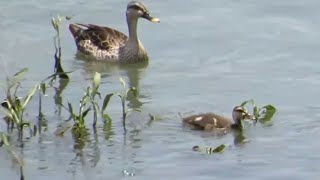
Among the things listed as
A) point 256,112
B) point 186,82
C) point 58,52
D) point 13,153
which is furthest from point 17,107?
point 58,52

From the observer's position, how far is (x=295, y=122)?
32.9ft

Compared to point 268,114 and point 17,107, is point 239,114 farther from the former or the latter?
point 17,107

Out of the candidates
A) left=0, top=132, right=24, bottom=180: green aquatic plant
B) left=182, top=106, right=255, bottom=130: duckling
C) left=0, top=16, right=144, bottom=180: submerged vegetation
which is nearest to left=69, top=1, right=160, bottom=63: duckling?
left=0, top=16, right=144, bottom=180: submerged vegetation

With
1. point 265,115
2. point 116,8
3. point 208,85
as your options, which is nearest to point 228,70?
point 208,85

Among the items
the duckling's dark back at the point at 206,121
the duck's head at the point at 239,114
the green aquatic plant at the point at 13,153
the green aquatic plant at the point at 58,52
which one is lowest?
the green aquatic plant at the point at 13,153

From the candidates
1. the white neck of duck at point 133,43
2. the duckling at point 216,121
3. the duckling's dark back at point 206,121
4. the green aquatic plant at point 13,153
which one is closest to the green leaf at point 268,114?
the duckling at point 216,121

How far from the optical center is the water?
8.88 meters

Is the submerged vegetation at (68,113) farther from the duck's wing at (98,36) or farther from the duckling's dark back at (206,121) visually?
the duck's wing at (98,36)

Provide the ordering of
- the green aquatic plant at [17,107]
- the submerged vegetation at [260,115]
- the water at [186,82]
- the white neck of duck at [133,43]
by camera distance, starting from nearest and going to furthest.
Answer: the green aquatic plant at [17,107] < the water at [186,82] < the submerged vegetation at [260,115] < the white neck of duck at [133,43]

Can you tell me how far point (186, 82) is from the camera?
11.3m

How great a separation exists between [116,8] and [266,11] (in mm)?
1688

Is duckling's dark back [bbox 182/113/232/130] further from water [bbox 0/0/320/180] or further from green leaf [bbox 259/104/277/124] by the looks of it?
green leaf [bbox 259/104/277/124]

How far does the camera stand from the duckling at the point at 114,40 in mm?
12664

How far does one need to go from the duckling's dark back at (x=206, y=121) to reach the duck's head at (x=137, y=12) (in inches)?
117
